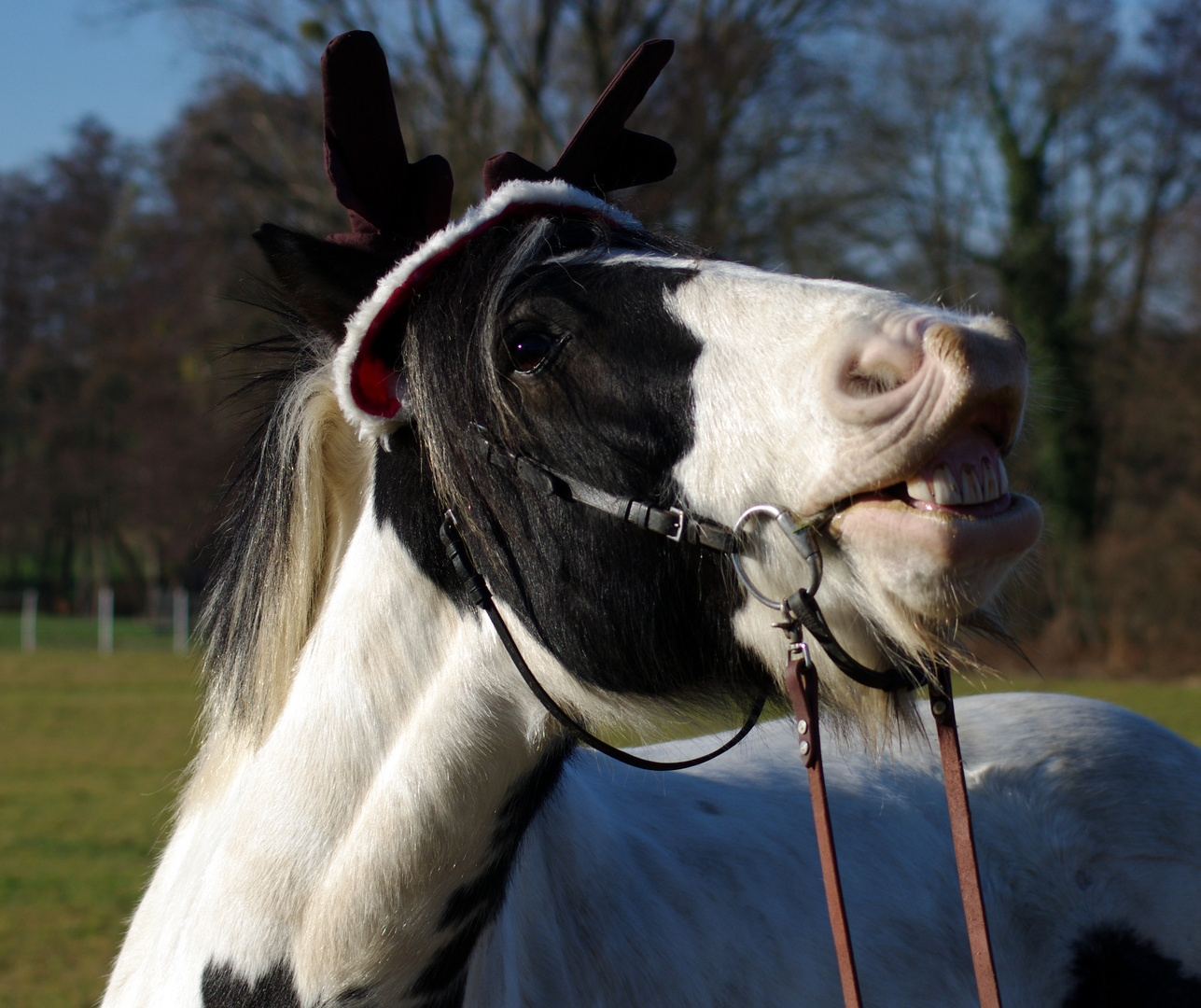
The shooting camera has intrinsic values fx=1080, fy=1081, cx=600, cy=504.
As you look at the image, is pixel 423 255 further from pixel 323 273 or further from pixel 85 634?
pixel 85 634

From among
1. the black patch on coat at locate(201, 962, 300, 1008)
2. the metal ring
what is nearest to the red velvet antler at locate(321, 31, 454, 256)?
the metal ring

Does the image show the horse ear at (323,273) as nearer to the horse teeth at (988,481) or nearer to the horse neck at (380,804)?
the horse neck at (380,804)

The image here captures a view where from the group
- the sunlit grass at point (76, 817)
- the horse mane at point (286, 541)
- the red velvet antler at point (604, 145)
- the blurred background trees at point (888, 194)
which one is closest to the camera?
the horse mane at point (286, 541)

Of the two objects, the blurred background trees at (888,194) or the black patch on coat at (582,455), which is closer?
the black patch on coat at (582,455)

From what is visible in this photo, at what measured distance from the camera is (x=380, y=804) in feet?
5.08

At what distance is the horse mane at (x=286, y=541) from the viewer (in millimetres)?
1765

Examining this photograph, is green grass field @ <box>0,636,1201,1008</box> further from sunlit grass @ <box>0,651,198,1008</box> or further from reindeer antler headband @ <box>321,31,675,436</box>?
reindeer antler headband @ <box>321,31,675,436</box>

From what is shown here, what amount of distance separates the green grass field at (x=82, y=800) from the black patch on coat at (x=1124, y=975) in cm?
65

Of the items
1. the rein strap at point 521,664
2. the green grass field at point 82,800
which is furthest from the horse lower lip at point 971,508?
the green grass field at point 82,800

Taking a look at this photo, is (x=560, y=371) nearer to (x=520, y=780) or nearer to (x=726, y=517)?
(x=726, y=517)

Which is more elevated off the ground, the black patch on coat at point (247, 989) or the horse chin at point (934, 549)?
the horse chin at point (934, 549)

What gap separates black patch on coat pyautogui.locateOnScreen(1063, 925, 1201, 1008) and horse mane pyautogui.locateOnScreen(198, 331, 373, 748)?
5.87 feet

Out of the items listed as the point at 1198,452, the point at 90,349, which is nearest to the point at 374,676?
the point at 1198,452

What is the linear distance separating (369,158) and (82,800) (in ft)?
25.9
